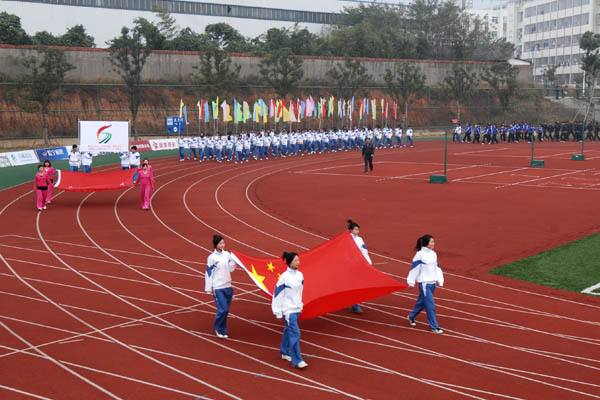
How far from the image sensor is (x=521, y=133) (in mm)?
58000

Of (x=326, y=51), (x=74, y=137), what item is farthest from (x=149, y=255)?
(x=326, y=51)

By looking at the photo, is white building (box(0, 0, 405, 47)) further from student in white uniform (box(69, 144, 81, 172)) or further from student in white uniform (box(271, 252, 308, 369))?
student in white uniform (box(271, 252, 308, 369))

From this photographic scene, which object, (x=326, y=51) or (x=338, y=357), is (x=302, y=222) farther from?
(x=326, y=51)

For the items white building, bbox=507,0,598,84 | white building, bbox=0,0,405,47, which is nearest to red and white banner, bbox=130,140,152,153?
white building, bbox=0,0,405,47

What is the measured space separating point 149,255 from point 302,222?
226 inches

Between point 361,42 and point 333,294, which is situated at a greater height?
point 361,42

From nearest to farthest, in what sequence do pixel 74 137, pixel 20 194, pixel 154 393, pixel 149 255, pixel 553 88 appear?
1. pixel 154 393
2. pixel 149 255
3. pixel 20 194
4. pixel 74 137
5. pixel 553 88

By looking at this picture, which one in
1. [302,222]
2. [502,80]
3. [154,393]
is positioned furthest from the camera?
[502,80]

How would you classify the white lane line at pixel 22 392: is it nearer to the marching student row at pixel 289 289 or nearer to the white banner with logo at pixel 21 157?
the marching student row at pixel 289 289

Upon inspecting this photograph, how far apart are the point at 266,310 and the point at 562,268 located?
21.1ft

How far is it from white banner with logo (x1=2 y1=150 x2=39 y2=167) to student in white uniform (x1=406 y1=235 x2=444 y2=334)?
90.6 ft

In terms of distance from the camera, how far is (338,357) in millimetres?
9789

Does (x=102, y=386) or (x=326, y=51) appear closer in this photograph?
(x=102, y=386)

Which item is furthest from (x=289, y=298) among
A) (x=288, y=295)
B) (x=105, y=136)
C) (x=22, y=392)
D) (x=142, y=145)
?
(x=142, y=145)
